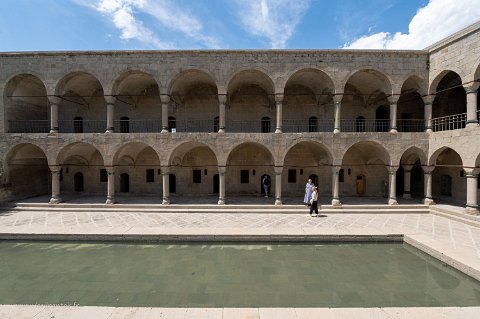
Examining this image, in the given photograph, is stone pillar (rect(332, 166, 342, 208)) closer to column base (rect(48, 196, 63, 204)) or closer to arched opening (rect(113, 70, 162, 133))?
arched opening (rect(113, 70, 162, 133))

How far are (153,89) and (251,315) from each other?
1774cm

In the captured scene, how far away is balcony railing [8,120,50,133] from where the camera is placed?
16125 mm

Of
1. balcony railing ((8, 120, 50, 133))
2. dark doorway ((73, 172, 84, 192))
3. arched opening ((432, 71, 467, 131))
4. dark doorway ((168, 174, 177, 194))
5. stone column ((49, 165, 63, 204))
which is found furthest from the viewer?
dark doorway ((73, 172, 84, 192))

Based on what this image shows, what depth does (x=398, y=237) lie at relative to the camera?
9.79m

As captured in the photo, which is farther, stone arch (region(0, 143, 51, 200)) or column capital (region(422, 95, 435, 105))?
stone arch (region(0, 143, 51, 200))

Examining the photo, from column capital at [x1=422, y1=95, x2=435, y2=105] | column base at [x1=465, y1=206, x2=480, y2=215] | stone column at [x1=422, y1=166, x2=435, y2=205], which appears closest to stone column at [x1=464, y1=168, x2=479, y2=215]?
column base at [x1=465, y1=206, x2=480, y2=215]

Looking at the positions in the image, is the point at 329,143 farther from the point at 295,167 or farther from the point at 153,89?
the point at 153,89

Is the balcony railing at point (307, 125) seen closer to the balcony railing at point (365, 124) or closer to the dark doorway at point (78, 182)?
the balcony railing at point (365, 124)

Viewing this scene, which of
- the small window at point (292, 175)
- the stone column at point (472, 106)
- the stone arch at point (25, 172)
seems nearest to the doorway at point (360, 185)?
the small window at point (292, 175)

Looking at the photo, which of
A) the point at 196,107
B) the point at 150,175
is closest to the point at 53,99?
the point at 150,175

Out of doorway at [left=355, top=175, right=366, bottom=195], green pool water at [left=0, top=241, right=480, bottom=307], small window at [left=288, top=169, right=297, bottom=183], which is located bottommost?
green pool water at [left=0, top=241, right=480, bottom=307]

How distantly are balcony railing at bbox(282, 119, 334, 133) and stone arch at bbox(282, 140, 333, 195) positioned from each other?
1531 millimetres

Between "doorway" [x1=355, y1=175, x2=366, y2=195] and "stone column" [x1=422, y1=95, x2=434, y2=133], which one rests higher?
"stone column" [x1=422, y1=95, x2=434, y2=133]

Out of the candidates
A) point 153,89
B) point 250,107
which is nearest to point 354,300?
point 250,107
